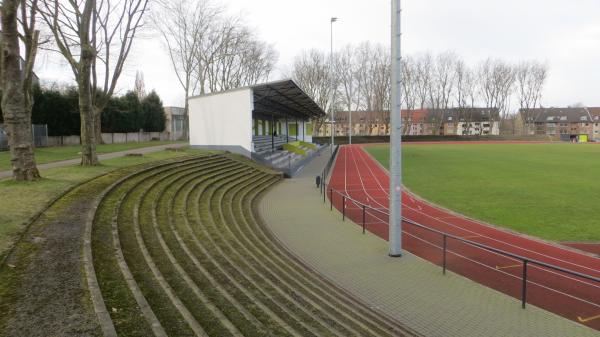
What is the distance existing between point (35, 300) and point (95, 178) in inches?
360

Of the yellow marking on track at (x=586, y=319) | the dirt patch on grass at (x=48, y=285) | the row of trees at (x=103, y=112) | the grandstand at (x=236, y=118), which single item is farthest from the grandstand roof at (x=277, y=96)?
the yellow marking on track at (x=586, y=319)

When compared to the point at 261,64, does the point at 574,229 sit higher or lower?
lower

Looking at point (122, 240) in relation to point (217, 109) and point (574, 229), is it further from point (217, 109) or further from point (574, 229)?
point (217, 109)

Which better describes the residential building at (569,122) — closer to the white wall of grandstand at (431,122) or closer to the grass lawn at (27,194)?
the white wall of grandstand at (431,122)

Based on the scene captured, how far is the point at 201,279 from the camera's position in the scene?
6742mm

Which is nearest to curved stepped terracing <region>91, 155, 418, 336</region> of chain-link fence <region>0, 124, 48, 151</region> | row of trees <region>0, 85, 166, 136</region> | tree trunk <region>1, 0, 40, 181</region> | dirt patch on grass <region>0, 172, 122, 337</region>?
dirt patch on grass <region>0, 172, 122, 337</region>

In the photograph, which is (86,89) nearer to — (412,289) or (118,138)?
(412,289)

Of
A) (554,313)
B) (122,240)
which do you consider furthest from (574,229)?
(122,240)

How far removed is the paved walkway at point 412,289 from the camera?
6.81 meters

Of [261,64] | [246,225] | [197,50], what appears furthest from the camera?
[261,64]

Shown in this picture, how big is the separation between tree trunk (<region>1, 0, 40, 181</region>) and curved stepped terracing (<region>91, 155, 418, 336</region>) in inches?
106

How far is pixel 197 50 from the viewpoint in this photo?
41875 mm

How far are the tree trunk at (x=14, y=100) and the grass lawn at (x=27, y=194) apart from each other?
0.58 meters

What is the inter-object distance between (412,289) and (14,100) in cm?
1200
